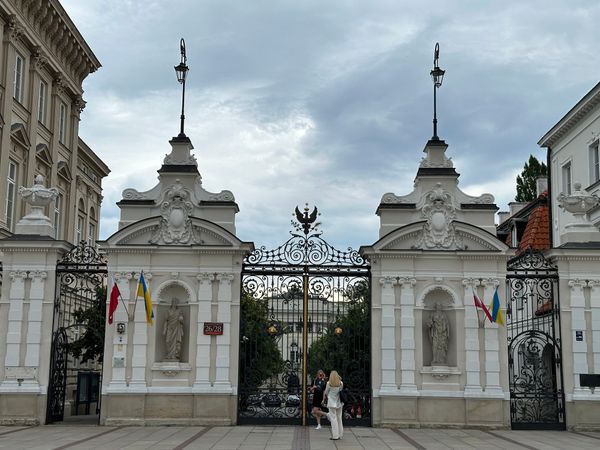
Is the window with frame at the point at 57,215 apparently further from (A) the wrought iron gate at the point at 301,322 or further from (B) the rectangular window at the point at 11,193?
(A) the wrought iron gate at the point at 301,322

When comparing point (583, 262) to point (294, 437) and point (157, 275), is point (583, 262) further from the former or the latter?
point (157, 275)

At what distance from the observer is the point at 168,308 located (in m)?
20.9

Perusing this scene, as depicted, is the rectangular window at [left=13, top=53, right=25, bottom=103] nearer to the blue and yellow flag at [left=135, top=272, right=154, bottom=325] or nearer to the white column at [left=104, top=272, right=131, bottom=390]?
the white column at [left=104, top=272, right=131, bottom=390]

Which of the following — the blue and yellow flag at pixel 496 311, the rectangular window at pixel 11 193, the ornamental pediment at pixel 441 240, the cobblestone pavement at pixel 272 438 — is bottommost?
the cobblestone pavement at pixel 272 438

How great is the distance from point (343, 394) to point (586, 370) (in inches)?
258

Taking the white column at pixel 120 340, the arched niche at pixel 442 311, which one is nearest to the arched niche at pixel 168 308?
the white column at pixel 120 340

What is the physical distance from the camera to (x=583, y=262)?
68.0 feet

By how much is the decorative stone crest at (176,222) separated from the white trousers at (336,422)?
5.75m

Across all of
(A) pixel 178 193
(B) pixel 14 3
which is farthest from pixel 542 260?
(B) pixel 14 3

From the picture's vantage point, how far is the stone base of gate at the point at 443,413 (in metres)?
20.1

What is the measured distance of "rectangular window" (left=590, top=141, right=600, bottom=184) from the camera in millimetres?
34375

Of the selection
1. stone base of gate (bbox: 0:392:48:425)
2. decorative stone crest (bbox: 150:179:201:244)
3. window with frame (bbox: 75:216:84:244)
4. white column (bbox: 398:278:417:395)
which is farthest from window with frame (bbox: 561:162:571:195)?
stone base of gate (bbox: 0:392:48:425)

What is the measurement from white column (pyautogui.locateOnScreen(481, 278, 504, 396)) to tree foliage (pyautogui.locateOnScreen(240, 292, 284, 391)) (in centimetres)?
518

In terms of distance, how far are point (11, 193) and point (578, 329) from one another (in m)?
20.9
